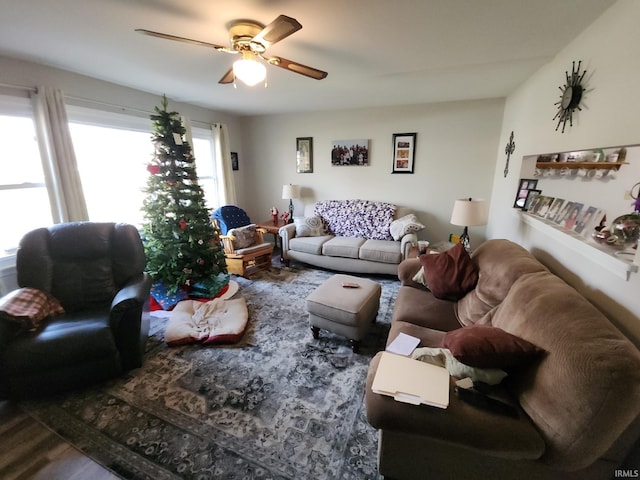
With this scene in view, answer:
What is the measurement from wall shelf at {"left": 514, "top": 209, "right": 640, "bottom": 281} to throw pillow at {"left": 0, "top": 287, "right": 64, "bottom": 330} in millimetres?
3365

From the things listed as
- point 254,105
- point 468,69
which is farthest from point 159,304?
point 468,69

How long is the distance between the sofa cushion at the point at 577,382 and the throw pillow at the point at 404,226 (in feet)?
8.35

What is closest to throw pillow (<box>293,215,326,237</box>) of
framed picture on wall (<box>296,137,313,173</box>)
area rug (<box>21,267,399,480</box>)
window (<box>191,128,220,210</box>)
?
framed picture on wall (<box>296,137,313,173</box>)

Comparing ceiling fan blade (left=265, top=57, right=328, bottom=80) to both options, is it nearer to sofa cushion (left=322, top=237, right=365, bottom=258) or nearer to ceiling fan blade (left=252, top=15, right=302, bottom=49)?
ceiling fan blade (left=252, top=15, right=302, bottom=49)

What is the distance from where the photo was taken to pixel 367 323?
226 cm

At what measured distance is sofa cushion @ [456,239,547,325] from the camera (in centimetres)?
174

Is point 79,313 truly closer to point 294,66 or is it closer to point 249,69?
point 249,69

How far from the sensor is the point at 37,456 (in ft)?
4.70

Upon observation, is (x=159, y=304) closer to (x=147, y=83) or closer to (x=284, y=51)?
(x=147, y=83)

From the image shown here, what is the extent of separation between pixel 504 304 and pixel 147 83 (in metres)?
3.97

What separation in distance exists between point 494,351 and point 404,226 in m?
2.79

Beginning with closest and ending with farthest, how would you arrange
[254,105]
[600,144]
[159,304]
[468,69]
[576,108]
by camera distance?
[600,144] → [576,108] → [468,69] → [159,304] → [254,105]

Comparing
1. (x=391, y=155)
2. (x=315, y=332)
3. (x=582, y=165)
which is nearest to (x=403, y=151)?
(x=391, y=155)

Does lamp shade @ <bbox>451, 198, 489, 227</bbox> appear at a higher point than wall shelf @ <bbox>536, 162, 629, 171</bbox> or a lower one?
lower
